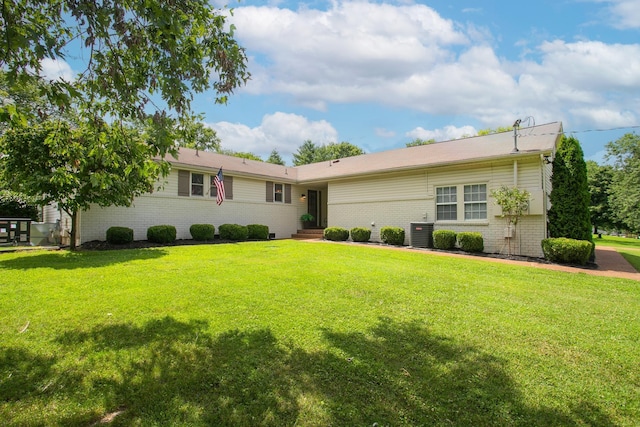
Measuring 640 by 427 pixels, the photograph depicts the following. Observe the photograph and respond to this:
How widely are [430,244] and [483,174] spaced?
10.3 feet

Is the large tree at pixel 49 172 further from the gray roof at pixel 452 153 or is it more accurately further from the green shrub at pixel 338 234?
the gray roof at pixel 452 153

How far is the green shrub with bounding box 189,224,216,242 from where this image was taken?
13.9 m

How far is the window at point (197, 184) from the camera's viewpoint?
14945 mm

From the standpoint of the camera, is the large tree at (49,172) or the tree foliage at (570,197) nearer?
the large tree at (49,172)

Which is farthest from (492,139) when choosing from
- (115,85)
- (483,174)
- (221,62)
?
(115,85)

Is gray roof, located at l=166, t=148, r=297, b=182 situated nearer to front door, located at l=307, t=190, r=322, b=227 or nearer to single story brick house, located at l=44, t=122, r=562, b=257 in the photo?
single story brick house, located at l=44, t=122, r=562, b=257

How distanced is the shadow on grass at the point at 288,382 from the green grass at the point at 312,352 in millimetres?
14

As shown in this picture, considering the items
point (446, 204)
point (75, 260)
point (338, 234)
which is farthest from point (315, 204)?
point (75, 260)

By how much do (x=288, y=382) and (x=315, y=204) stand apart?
17.6 metres

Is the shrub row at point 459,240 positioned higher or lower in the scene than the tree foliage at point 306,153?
lower

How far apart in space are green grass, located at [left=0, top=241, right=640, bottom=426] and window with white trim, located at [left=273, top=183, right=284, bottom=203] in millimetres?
12076

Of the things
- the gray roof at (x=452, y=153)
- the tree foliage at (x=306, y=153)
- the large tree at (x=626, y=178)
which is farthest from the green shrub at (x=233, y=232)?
the large tree at (x=626, y=178)

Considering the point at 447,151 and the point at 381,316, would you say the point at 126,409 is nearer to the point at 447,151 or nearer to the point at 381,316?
the point at 381,316

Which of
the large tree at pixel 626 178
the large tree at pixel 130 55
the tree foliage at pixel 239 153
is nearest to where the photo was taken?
the large tree at pixel 130 55
